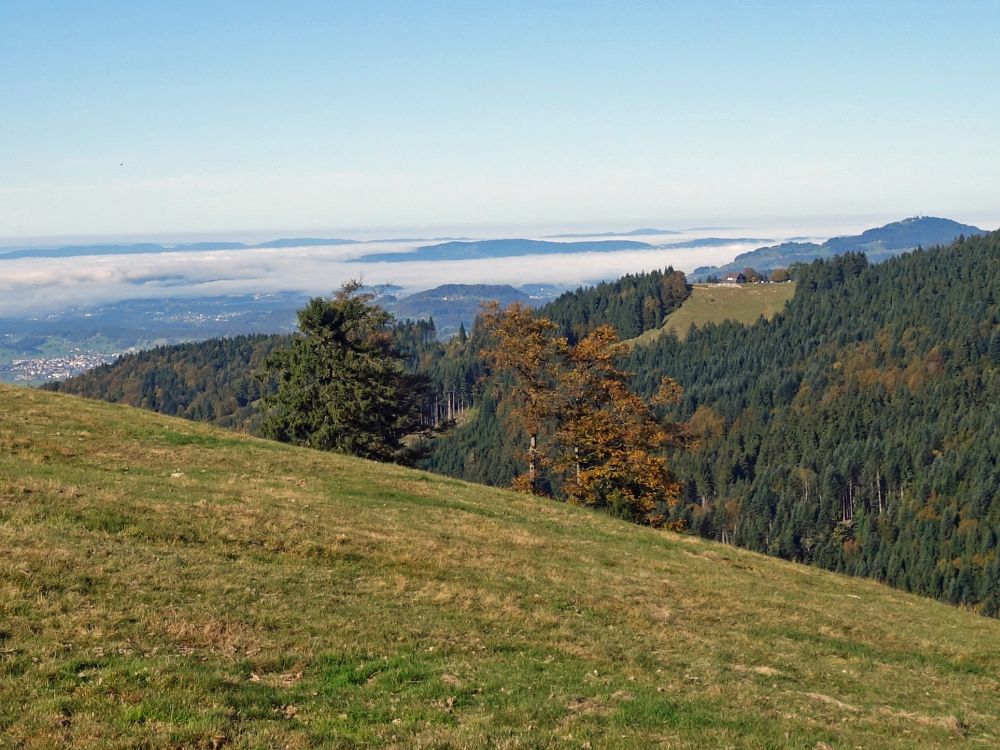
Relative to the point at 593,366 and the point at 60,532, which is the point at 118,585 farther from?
the point at 593,366

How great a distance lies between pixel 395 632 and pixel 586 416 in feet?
132

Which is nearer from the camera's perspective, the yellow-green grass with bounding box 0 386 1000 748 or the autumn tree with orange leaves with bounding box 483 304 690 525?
the yellow-green grass with bounding box 0 386 1000 748

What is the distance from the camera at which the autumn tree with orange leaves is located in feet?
183

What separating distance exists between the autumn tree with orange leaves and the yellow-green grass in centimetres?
1854

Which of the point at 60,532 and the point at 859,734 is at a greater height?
the point at 60,532

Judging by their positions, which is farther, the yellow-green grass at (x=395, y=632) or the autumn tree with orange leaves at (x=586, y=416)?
the autumn tree with orange leaves at (x=586, y=416)

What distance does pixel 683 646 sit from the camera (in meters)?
21.7

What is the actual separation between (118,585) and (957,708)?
793 inches

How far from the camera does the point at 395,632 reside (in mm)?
18734

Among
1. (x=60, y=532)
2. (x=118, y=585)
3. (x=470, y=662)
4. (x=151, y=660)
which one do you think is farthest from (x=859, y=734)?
(x=60, y=532)

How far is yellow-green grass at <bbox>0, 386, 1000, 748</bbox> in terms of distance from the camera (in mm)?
13492

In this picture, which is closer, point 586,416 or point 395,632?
point 395,632

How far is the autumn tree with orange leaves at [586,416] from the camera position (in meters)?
55.8

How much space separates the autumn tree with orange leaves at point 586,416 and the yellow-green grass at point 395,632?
18.5 m
